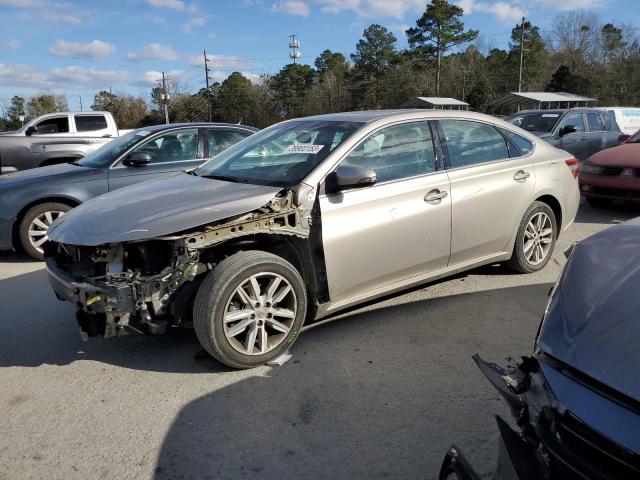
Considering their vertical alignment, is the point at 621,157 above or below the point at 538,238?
above

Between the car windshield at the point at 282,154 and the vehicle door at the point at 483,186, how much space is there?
0.97 meters

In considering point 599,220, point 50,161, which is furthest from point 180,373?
point 50,161

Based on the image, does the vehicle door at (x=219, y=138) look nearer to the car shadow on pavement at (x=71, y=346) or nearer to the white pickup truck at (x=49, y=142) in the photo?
the car shadow on pavement at (x=71, y=346)

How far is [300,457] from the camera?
2598 mm

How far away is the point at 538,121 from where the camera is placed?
1126cm

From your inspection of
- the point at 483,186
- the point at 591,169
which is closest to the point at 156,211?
the point at 483,186

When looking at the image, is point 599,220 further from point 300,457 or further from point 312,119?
point 300,457

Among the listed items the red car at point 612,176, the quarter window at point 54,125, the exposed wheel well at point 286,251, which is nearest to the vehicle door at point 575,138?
the red car at point 612,176

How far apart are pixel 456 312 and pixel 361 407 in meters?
1.64

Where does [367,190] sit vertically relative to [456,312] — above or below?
above

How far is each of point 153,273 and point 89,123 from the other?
10.5 m

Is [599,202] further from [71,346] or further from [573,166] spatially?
[71,346]

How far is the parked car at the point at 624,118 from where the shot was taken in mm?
12203

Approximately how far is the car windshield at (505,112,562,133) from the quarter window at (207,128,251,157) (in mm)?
6441
